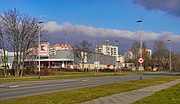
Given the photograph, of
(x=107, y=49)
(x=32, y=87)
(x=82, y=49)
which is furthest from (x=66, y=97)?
(x=107, y=49)

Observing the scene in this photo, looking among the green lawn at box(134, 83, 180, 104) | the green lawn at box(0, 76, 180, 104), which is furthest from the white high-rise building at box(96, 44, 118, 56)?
the green lawn at box(134, 83, 180, 104)

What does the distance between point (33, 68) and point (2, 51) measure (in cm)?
836

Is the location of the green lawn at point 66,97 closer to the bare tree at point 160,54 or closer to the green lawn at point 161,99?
the green lawn at point 161,99

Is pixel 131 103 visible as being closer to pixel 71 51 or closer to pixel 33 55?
pixel 33 55

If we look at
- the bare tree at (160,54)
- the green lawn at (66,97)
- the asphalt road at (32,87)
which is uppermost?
the bare tree at (160,54)

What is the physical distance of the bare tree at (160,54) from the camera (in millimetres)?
141125

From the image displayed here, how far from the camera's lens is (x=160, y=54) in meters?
142

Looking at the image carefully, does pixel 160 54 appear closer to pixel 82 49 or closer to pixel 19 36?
pixel 82 49

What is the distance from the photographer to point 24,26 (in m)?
57.3

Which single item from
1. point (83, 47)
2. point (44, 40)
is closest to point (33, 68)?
point (44, 40)

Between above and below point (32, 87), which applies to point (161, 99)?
above

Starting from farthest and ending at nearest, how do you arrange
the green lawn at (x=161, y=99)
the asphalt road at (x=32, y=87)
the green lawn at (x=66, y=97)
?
the asphalt road at (x=32, y=87), the green lawn at (x=66, y=97), the green lawn at (x=161, y=99)

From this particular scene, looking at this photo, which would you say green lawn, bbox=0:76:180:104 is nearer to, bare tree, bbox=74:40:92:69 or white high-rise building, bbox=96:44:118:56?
bare tree, bbox=74:40:92:69

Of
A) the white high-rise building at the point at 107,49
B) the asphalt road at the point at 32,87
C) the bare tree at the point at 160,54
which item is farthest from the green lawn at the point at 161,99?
the white high-rise building at the point at 107,49
